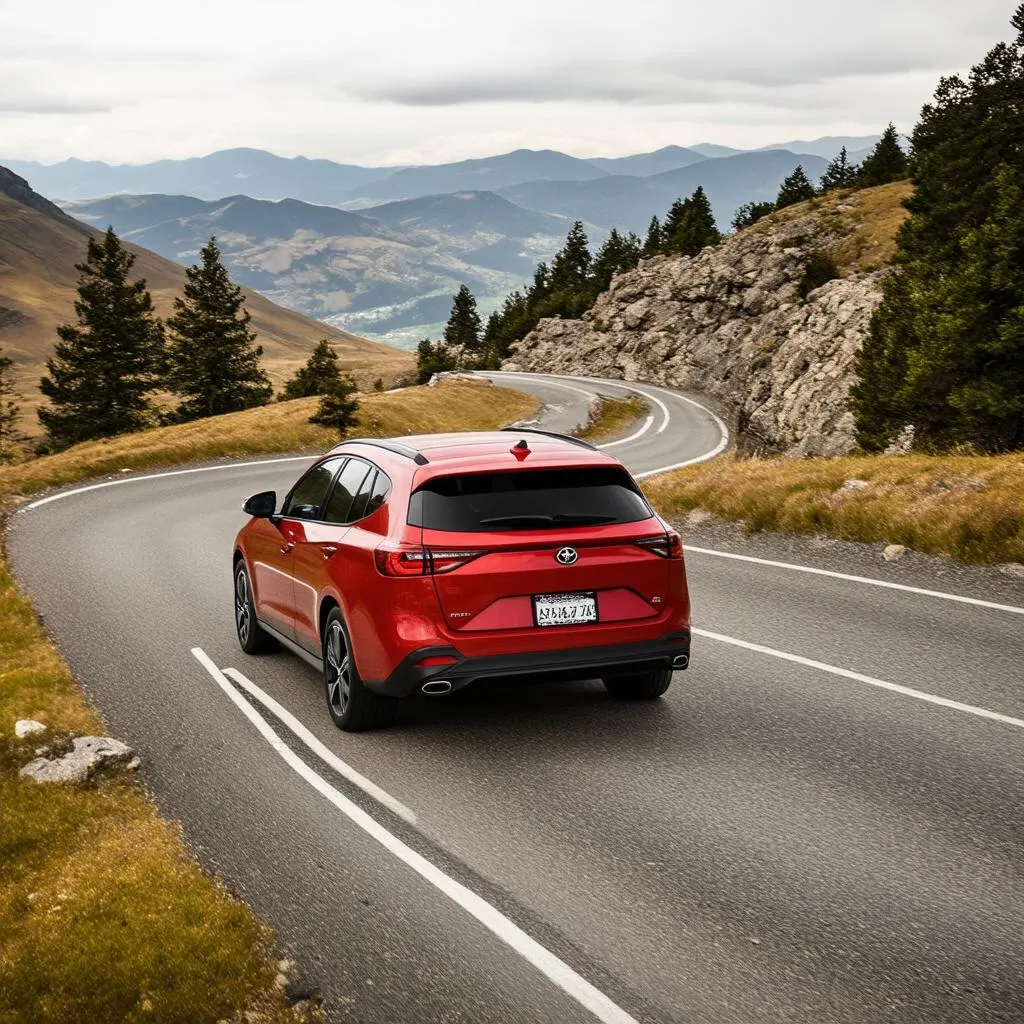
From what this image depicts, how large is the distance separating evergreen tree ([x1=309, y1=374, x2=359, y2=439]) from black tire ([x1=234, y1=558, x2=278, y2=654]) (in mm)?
28775

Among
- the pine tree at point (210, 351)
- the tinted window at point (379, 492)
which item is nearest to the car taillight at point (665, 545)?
the tinted window at point (379, 492)

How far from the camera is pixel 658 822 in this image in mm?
5590

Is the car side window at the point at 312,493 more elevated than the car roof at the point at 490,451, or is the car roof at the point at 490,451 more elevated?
the car roof at the point at 490,451

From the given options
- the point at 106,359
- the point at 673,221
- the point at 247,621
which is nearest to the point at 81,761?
the point at 247,621

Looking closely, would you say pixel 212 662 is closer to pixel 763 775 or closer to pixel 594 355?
pixel 763 775

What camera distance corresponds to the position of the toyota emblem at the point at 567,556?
657cm

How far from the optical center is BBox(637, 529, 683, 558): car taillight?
270 inches

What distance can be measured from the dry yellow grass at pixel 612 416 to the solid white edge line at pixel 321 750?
119 feet

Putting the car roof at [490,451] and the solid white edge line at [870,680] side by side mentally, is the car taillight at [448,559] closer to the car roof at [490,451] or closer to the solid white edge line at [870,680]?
the car roof at [490,451]

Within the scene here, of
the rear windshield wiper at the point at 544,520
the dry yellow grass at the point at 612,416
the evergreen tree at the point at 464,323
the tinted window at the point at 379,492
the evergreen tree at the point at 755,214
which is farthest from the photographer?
the evergreen tree at the point at 464,323

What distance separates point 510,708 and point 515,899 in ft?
9.76

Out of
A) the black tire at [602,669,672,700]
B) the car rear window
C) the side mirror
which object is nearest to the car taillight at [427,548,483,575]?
the car rear window

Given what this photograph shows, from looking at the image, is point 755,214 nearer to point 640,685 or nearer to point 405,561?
point 640,685

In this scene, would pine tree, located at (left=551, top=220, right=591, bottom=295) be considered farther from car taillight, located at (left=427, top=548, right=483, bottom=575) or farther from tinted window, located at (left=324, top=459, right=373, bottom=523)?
car taillight, located at (left=427, top=548, right=483, bottom=575)
